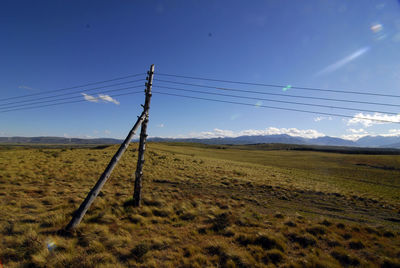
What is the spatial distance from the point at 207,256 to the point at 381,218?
39.1 ft

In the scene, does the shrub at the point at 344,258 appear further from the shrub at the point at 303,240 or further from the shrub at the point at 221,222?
the shrub at the point at 221,222

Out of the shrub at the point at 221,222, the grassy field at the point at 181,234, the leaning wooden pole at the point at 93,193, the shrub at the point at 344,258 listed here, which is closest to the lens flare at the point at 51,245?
the grassy field at the point at 181,234

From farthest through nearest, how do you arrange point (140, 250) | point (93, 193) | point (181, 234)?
1. point (93, 193)
2. point (181, 234)
3. point (140, 250)

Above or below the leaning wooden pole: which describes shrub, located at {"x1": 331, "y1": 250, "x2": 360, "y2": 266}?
below

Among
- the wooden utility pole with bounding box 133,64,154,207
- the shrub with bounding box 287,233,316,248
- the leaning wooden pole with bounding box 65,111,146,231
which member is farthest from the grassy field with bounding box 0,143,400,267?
the wooden utility pole with bounding box 133,64,154,207

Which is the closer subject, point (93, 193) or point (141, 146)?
point (93, 193)

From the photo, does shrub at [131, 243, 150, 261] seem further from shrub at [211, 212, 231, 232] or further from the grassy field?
shrub at [211, 212, 231, 232]

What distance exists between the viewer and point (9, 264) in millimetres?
4457

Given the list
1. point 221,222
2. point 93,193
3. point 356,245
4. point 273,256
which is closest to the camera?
point 273,256

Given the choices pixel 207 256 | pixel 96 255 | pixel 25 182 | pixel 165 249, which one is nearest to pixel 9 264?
pixel 96 255

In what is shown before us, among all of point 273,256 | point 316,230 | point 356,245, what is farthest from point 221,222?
point 356,245

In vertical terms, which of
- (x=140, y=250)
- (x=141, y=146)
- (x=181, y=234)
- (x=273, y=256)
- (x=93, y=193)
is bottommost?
(x=181, y=234)

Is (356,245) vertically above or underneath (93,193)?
underneath

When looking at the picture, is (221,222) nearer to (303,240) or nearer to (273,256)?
(273,256)
